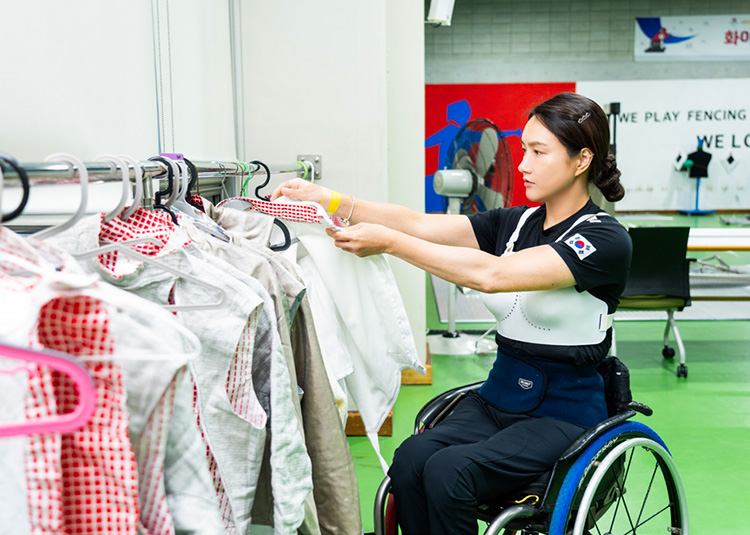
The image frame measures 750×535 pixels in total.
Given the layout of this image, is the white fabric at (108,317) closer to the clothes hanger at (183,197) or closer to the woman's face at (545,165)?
the clothes hanger at (183,197)

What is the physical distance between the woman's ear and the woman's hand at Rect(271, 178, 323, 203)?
70 cm

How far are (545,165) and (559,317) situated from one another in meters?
0.41

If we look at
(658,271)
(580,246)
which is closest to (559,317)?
(580,246)

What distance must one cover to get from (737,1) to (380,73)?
11.1 m

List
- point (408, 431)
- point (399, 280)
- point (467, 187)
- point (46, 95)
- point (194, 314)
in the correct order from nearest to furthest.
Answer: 1. point (194, 314)
2. point (46, 95)
3. point (408, 431)
4. point (399, 280)
5. point (467, 187)

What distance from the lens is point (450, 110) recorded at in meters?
11.8

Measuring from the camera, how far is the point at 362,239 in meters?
1.65

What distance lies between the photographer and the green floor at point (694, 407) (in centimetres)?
283

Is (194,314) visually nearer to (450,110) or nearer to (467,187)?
(467,187)

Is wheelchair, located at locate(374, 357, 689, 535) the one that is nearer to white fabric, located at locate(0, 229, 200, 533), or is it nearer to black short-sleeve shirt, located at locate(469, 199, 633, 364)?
black short-sleeve shirt, located at locate(469, 199, 633, 364)

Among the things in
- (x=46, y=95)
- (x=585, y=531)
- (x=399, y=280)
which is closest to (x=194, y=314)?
(x=46, y=95)

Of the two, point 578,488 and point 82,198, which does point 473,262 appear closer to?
point 578,488

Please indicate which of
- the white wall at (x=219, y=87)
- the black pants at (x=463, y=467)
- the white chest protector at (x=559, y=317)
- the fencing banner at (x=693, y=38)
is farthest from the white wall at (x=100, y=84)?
the fencing banner at (x=693, y=38)

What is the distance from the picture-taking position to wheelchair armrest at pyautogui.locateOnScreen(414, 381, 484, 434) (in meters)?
1.83
